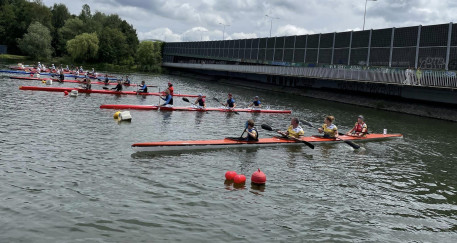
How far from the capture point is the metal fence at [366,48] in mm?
42875

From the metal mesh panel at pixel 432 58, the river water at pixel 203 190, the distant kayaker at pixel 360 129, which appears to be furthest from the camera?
the metal mesh panel at pixel 432 58

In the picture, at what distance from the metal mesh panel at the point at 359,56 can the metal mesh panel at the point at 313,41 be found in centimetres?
1003

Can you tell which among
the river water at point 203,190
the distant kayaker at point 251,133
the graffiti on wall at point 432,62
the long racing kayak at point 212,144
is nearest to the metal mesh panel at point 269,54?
the graffiti on wall at point 432,62

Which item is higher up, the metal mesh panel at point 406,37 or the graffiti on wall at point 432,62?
the metal mesh panel at point 406,37

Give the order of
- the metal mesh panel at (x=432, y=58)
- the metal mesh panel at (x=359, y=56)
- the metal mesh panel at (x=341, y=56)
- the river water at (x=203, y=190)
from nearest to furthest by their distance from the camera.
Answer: the river water at (x=203, y=190)
the metal mesh panel at (x=432, y=58)
the metal mesh panel at (x=359, y=56)
the metal mesh panel at (x=341, y=56)

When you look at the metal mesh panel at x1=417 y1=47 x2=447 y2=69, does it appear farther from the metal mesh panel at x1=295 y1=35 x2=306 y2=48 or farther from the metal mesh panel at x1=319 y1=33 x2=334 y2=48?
the metal mesh panel at x1=295 y1=35 x2=306 y2=48

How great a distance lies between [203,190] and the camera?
12.4 meters

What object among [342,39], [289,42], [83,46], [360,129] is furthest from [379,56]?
[83,46]

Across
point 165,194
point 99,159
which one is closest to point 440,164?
point 165,194

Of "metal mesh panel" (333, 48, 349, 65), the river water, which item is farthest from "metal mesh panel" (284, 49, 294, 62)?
the river water

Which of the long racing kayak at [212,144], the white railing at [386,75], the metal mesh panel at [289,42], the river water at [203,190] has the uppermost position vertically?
the metal mesh panel at [289,42]

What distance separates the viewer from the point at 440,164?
62.7 feet

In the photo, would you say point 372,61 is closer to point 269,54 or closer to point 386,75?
point 386,75

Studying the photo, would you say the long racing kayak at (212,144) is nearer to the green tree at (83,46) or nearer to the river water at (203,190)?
the river water at (203,190)
